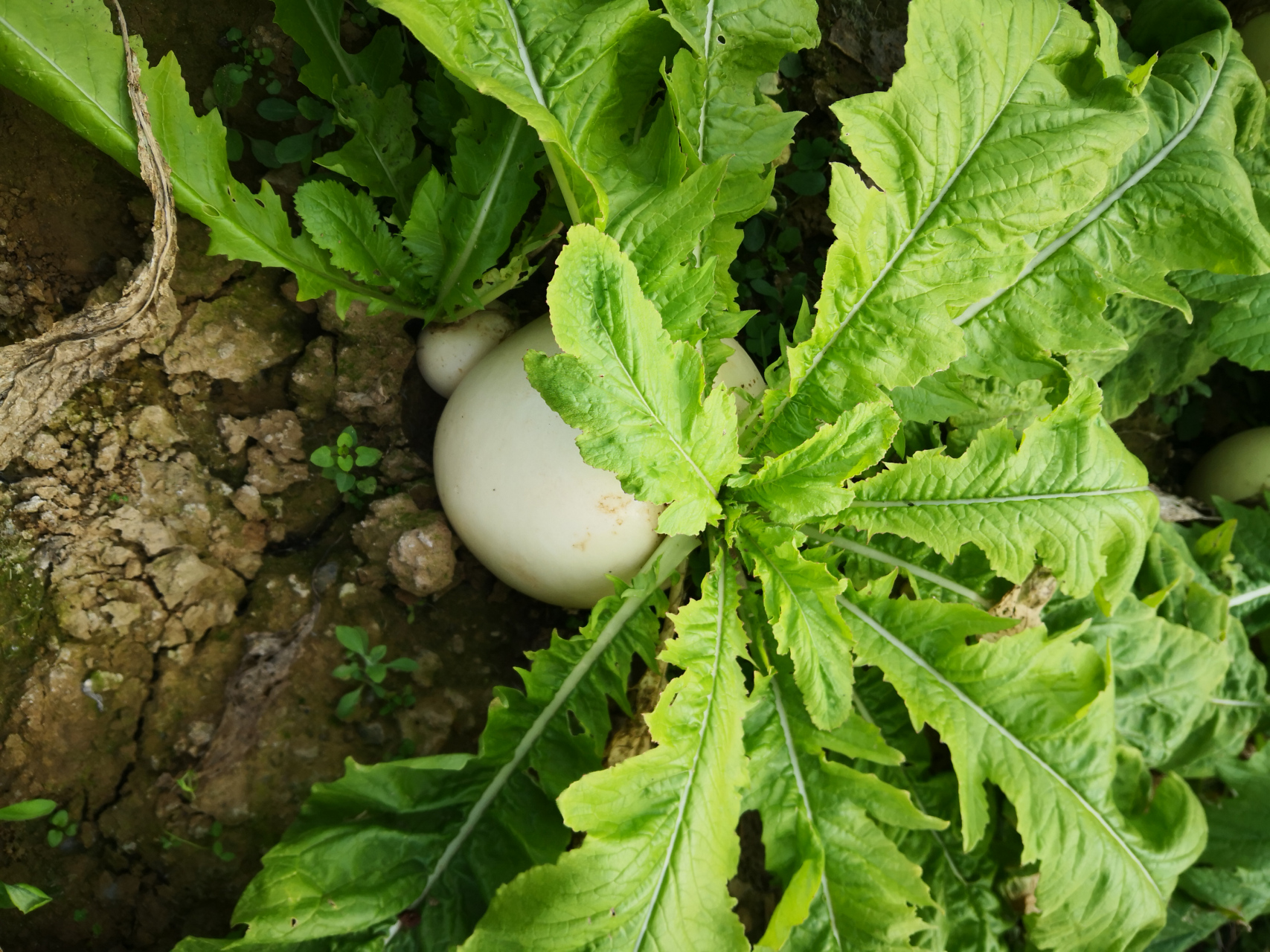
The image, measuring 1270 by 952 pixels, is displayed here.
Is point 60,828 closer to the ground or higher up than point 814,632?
higher up

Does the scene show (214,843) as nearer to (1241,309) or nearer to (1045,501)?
(1045,501)

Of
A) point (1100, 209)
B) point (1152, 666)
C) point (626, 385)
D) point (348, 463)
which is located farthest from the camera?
point (1152, 666)

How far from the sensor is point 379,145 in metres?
1.42

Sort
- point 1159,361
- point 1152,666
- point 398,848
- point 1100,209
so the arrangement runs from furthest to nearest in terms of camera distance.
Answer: point 1159,361
point 1152,666
point 1100,209
point 398,848

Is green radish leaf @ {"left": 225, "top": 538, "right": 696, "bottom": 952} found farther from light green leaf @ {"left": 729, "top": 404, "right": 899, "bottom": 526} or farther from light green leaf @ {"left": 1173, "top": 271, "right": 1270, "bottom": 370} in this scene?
light green leaf @ {"left": 1173, "top": 271, "right": 1270, "bottom": 370}

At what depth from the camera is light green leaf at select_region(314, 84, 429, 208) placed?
1377mm

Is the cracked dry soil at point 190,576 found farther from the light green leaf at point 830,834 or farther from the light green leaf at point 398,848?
the light green leaf at point 830,834

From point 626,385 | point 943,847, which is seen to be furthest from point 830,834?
point 626,385

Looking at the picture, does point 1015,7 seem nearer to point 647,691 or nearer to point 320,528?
point 647,691

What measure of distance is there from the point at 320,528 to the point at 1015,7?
1474mm

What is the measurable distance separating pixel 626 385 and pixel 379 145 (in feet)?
2.34

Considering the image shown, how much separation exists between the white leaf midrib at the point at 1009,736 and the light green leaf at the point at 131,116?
1123 millimetres

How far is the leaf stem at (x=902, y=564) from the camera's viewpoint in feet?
5.00

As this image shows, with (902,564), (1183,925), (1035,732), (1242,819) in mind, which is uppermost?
(902,564)
